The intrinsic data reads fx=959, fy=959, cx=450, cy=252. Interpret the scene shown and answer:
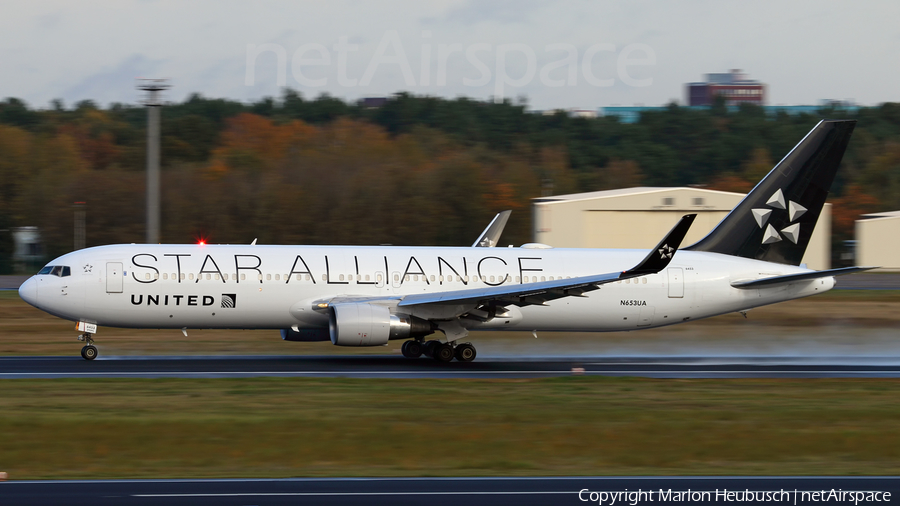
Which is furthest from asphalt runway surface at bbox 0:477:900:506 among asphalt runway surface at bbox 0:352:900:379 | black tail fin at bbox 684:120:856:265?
black tail fin at bbox 684:120:856:265

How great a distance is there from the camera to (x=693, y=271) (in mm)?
27281

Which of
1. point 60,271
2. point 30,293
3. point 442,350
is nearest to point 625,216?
point 442,350

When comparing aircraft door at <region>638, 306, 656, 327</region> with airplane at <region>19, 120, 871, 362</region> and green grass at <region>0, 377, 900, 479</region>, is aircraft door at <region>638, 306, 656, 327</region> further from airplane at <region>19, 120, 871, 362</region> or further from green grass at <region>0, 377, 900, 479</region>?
green grass at <region>0, 377, 900, 479</region>

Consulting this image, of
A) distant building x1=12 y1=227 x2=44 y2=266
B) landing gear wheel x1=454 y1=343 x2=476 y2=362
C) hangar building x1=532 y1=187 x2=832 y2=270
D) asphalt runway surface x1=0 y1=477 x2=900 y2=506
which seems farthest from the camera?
distant building x1=12 y1=227 x2=44 y2=266

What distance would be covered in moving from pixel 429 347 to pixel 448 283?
71.6 inches

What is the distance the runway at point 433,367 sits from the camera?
885 inches

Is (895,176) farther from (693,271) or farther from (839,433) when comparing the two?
(839,433)

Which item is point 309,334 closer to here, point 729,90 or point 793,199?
point 793,199

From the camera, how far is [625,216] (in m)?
57.6

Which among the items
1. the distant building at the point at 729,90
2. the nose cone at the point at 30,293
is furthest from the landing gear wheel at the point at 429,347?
the distant building at the point at 729,90

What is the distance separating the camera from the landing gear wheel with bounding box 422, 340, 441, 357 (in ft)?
85.2

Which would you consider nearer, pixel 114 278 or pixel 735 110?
pixel 114 278

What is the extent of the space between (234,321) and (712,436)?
13755 mm

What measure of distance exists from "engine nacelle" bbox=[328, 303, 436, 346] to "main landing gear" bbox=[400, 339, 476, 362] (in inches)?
60.2
